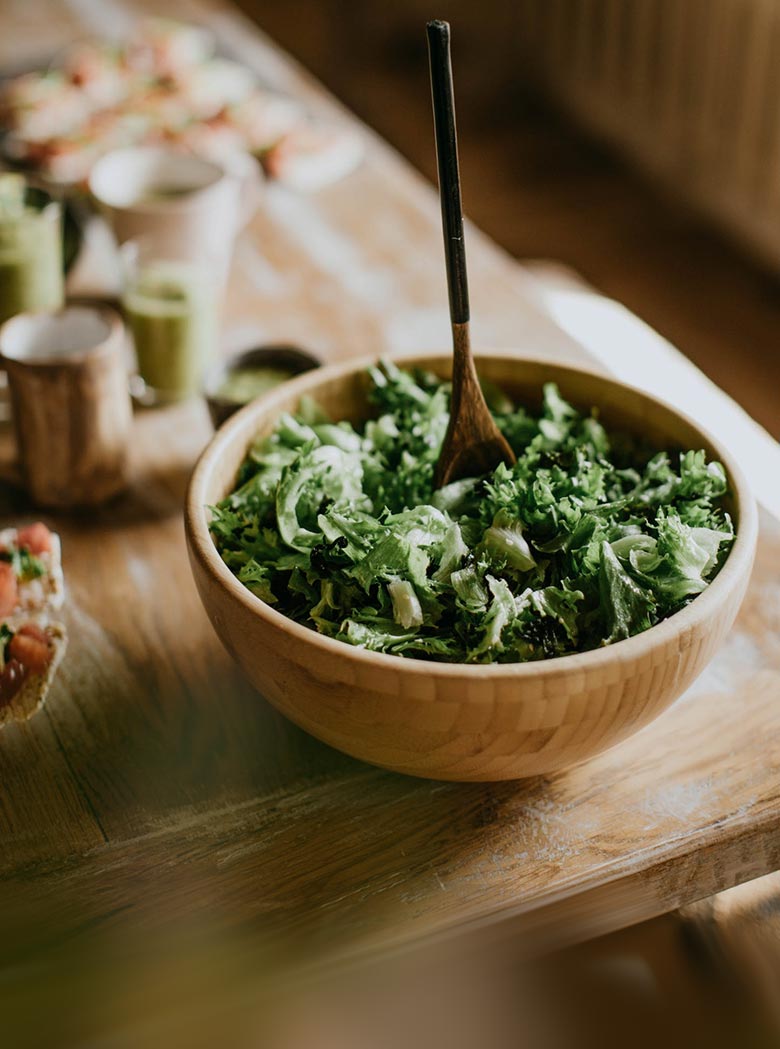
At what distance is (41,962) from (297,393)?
0.54m

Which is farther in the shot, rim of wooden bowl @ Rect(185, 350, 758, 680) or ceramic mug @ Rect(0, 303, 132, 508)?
ceramic mug @ Rect(0, 303, 132, 508)

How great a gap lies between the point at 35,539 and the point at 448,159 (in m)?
0.56

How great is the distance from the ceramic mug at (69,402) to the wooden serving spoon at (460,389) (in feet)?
1.31

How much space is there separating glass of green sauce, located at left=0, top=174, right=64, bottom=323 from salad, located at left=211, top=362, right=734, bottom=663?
0.58m

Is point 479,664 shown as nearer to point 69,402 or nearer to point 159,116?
point 69,402

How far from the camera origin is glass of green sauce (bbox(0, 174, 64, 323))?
1418 millimetres

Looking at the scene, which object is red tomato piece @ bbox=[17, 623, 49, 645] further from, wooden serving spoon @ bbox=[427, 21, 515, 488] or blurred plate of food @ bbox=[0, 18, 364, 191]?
blurred plate of food @ bbox=[0, 18, 364, 191]

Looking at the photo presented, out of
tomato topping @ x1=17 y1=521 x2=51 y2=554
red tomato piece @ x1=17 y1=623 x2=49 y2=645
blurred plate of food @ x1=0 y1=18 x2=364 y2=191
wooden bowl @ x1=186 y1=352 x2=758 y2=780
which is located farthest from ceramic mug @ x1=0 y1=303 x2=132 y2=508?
blurred plate of food @ x1=0 y1=18 x2=364 y2=191

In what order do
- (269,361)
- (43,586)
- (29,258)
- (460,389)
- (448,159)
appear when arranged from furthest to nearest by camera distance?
(29,258), (269,361), (43,586), (460,389), (448,159)

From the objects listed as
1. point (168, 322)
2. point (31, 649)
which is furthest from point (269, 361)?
point (31, 649)

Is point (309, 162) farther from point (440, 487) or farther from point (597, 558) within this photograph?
point (597, 558)

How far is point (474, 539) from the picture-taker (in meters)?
0.91

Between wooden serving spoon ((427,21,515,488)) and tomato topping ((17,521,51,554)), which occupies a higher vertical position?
wooden serving spoon ((427,21,515,488))

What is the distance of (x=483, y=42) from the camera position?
4.85 meters
